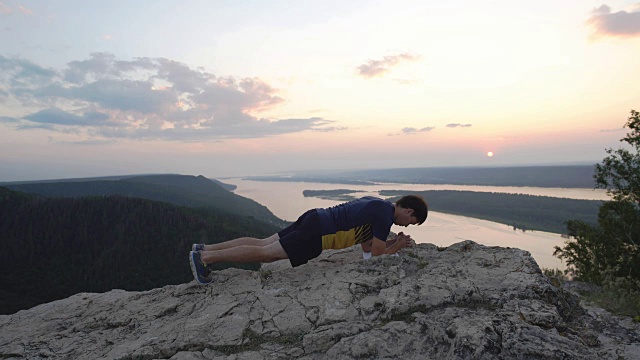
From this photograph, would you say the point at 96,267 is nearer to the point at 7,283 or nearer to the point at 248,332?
the point at 7,283

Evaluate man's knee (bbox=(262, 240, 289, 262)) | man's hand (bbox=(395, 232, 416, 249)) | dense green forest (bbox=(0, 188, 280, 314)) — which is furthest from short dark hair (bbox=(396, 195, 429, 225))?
dense green forest (bbox=(0, 188, 280, 314))

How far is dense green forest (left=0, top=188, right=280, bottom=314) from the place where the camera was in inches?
2542

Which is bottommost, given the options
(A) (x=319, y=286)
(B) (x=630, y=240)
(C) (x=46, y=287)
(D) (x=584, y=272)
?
(C) (x=46, y=287)

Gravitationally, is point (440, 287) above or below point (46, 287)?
above

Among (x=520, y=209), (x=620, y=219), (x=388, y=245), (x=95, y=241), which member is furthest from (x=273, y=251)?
(x=520, y=209)

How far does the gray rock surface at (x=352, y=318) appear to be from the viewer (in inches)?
125

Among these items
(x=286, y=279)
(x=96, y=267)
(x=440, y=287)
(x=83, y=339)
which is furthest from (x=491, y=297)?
(x=96, y=267)

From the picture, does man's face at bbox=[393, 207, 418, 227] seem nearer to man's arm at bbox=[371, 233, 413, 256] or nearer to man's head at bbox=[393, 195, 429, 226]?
man's head at bbox=[393, 195, 429, 226]

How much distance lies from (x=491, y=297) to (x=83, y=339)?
5164 mm

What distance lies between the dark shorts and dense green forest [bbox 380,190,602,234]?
260 feet

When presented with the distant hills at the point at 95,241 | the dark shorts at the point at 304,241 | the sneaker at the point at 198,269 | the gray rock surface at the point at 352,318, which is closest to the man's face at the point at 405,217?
the gray rock surface at the point at 352,318

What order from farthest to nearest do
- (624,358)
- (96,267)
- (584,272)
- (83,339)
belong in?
(96,267)
(584,272)
(83,339)
(624,358)

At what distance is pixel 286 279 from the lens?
4.93 m

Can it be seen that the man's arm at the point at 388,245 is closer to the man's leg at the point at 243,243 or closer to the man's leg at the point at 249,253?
the man's leg at the point at 249,253
